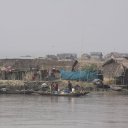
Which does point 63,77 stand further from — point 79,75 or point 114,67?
point 114,67

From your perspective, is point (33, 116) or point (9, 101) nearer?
point (33, 116)

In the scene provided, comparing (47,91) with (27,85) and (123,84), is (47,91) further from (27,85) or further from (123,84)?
(123,84)

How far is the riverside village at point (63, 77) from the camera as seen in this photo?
199ft

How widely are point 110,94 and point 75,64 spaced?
993cm

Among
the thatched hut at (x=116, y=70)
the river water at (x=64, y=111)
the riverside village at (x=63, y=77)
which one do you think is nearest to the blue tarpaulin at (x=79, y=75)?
the riverside village at (x=63, y=77)

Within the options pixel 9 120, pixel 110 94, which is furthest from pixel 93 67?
pixel 9 120

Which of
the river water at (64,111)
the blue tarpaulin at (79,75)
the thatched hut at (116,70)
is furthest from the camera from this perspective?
the blue tarpaulin at (79,75)

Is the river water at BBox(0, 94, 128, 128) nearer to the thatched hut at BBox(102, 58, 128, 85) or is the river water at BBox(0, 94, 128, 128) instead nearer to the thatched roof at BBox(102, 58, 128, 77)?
the thatched hut at BBox(102, 58, 128, 85)

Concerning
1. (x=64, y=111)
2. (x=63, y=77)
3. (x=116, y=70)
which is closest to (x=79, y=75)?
(x=63, y=77)

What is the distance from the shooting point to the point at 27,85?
62.0 meters

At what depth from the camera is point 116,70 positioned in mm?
65062

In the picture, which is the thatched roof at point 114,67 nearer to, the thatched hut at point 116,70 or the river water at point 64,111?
the thatched hut at point 116,70

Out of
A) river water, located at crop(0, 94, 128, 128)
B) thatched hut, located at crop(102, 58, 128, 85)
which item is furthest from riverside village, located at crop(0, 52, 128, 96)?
river water, located at crop(0, 94, 128, 128)

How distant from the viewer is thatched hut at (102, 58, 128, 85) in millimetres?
63906
